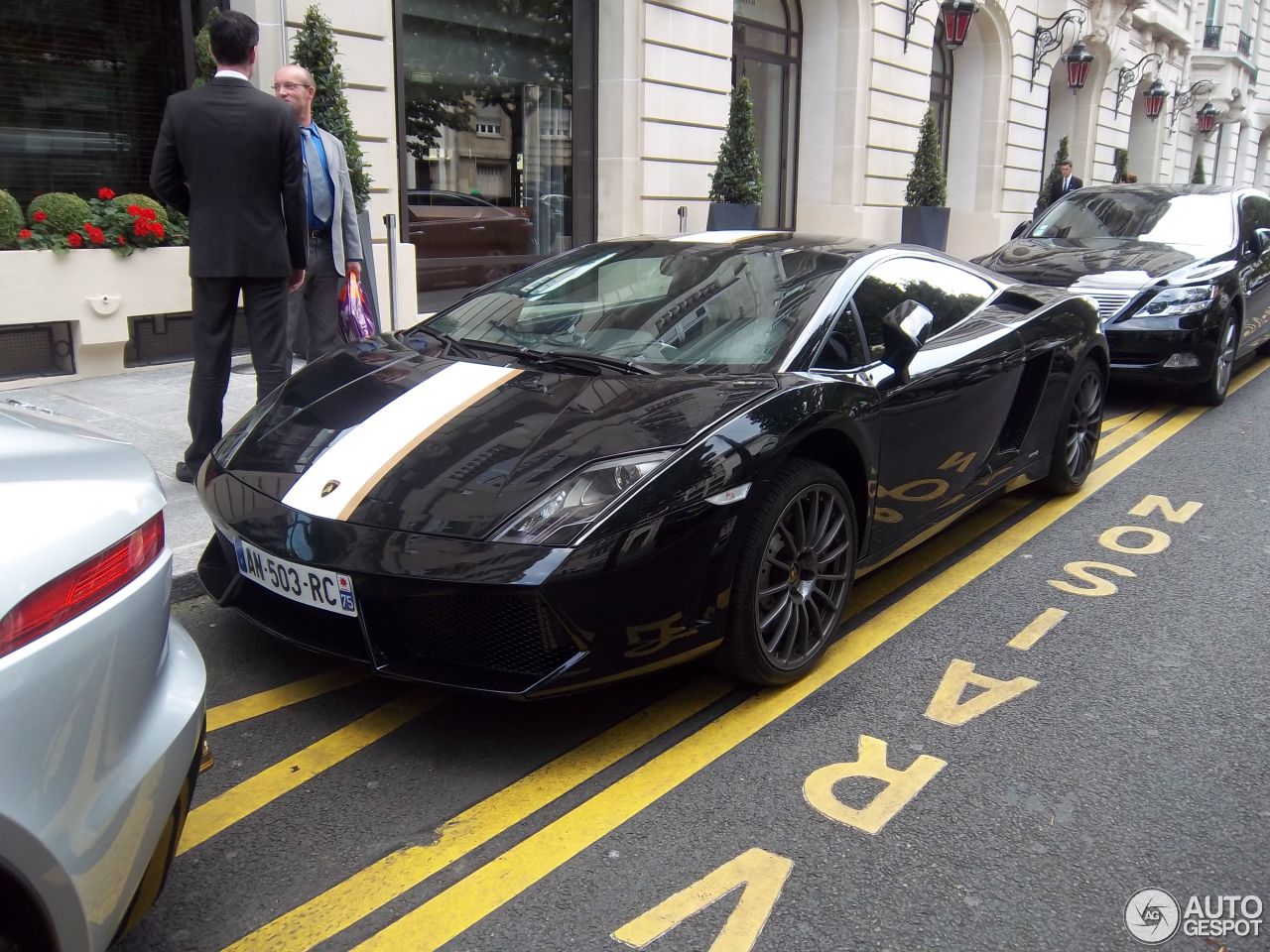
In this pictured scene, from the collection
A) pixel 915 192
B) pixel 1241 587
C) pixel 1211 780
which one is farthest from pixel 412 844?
pixel 915 192

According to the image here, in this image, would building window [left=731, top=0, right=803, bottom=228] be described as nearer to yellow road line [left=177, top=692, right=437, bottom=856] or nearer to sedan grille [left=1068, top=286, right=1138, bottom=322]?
sedan grille [left=1068, top=286, right=1138, bottom=322]

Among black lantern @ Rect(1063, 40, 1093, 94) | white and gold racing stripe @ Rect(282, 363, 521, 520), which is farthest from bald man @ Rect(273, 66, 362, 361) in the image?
black lantern @ Rect(1063, 40, 1093, 94)

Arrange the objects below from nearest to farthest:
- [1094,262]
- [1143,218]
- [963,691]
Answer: [963,691], [1094,262], [1143,218]

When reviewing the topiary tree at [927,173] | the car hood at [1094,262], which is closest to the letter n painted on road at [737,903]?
the car hood at [1094,262]

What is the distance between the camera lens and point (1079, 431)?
17.9 ft

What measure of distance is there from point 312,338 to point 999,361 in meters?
3.47

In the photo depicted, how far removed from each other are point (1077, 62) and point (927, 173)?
7093 millimetres

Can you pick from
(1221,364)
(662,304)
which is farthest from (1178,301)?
(662,304)

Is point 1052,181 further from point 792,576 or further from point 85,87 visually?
point 792,576

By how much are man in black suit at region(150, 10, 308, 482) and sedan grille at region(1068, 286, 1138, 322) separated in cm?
510

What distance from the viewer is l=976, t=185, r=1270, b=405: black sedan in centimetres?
732

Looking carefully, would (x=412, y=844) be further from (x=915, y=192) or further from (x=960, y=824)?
(x=915, y=192)

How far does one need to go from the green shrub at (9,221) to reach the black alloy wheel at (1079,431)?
20.7ft

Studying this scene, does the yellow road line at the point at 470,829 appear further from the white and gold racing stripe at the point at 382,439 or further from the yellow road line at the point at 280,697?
the white and gold racing stripe at the point at 382,439
